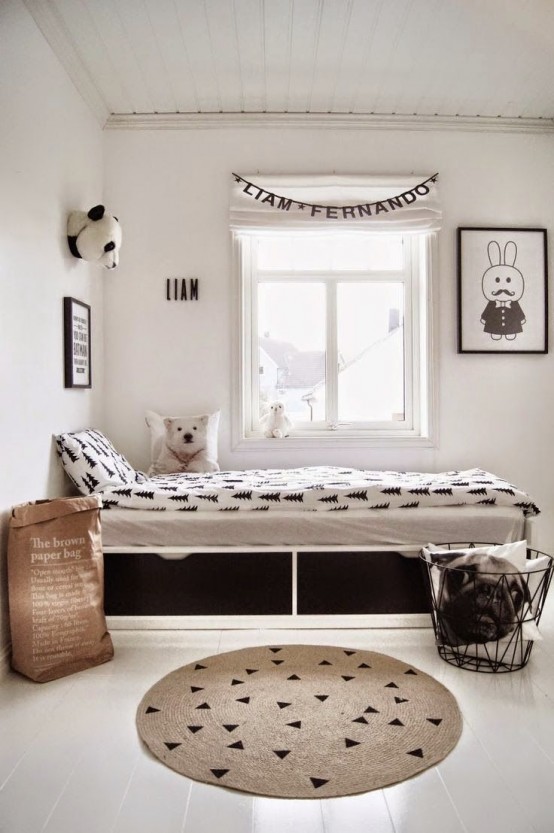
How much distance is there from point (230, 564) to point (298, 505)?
14.9 inches

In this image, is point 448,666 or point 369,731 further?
point 448,666

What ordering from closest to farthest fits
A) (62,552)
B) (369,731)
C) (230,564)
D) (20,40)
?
(369,731), (62,552), (20,40), (230,564)

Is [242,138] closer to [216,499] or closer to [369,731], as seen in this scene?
[216,499]

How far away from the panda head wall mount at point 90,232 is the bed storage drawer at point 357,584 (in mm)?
1718

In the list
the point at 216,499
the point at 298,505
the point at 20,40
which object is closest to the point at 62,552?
the point at 216,499

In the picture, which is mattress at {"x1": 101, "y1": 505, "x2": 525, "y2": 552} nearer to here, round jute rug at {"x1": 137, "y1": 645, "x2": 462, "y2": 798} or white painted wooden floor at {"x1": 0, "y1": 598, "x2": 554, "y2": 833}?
round jute rug at {"x1": 137, "y1": 645, "x2": 462, "y2": 798}

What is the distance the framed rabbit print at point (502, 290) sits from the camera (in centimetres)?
378

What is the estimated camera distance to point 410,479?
3148 millimetres

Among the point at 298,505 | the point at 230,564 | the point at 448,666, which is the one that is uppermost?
the point at 298,505

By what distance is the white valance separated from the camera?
3.69 m

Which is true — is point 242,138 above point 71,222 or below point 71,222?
above

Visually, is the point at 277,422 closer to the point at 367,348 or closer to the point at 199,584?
the point at 367,348

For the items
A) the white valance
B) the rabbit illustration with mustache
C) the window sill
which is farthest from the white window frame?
the rabbit illustration with mustache

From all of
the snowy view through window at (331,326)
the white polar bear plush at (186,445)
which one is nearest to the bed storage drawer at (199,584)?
the white polar bear plush at (186,445)
